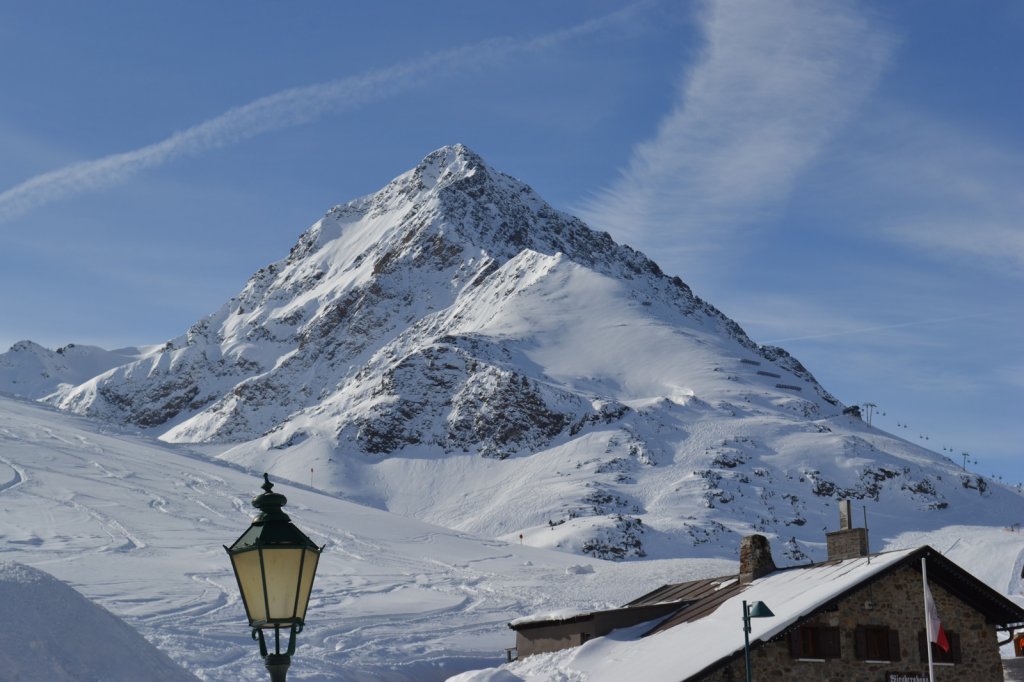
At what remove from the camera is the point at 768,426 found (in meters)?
132

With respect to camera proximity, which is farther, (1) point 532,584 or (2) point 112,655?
(1) point 532,584

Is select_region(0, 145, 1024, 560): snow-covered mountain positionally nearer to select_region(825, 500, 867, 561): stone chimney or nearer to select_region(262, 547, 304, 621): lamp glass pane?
select_region(825, 500, 867, 561): stone chimney

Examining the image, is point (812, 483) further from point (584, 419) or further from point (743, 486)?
point (584, 419)

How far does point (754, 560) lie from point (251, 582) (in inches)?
839

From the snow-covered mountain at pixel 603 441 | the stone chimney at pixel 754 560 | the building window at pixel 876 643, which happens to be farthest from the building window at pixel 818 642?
the snow-covered mountain at pixel 603 441

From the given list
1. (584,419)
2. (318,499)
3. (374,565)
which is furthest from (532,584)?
(584,419)

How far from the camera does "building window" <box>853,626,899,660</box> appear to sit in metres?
22.0

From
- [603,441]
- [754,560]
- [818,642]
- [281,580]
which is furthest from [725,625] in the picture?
[603,441]

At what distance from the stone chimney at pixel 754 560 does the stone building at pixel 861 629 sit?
7.64ft

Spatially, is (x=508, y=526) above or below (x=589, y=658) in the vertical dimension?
above

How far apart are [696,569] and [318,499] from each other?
2770cm

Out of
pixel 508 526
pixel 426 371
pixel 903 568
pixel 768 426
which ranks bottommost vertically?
pixel 903 568

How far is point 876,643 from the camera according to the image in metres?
22.1

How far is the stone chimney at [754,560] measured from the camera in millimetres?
26547
